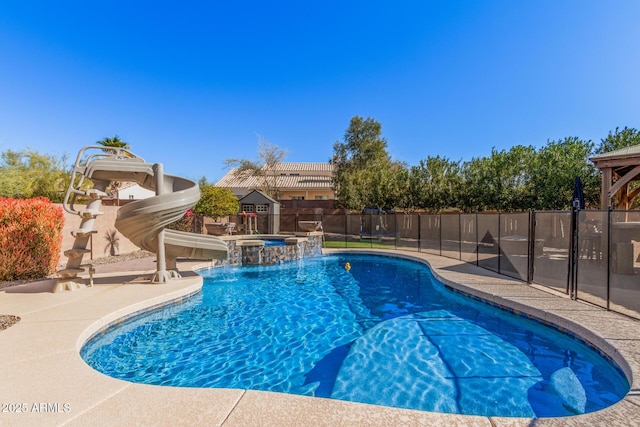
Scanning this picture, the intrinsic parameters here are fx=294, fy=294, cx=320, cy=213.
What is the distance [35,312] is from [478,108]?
60.3ft

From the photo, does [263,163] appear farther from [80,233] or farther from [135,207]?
[80,233]

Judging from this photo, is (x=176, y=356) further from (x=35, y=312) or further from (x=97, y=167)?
(x=97, y=167)

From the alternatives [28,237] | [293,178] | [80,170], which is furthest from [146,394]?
[293,178]

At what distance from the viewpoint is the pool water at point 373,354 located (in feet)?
11.2

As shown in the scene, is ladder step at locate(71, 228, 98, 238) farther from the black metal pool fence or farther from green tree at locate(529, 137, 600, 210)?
green tree at locate(529, 137, 600, 210)

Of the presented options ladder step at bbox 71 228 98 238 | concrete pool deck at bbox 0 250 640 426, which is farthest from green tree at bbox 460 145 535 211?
ladder step at bbox 71 228 98 238

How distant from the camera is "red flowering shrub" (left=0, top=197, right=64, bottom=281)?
6.74m

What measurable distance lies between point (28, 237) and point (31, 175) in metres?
14.3

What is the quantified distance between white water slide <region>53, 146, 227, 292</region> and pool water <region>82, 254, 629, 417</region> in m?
1.68

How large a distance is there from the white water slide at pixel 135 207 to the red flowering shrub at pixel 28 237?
1136 mm

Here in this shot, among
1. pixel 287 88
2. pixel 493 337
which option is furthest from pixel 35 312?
pixel 287 88

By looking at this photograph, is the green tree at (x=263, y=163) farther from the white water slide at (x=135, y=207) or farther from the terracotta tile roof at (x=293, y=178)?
the white water slide at (x=135, y=207)

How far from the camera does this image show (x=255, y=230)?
17.8 meters

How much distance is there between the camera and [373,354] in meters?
4.42
